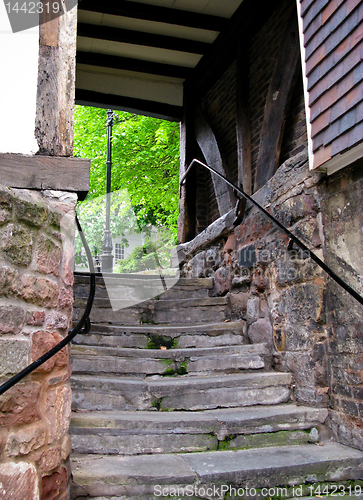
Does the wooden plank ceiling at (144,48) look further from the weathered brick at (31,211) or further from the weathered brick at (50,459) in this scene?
the weathered brick at (50,459)

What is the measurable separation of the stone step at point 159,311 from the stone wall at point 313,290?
446 mm

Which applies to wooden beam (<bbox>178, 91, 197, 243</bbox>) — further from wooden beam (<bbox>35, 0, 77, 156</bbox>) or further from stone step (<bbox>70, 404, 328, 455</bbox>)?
wooden beam (<bbox>35, 0, 77, 156</bbox>)

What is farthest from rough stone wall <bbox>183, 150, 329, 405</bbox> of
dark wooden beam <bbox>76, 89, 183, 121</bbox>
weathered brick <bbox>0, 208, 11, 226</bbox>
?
dark wooden beam <bbox>76, 89, 183, 121</bbox>

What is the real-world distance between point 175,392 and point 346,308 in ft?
4.25

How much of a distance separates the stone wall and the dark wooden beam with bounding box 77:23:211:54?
300 centimetres

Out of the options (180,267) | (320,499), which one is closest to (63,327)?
(320,499)

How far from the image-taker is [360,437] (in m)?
2.78

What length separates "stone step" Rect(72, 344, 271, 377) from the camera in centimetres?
330

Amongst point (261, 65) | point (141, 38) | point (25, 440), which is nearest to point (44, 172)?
point (25, 440)

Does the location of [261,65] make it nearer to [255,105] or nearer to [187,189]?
[255,105]

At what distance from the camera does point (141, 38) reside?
590 centimetres

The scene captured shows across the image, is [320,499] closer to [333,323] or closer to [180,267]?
[333,323]

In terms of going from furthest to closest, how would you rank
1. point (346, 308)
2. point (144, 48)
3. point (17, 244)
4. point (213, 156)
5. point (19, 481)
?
point (144, 48) → point (213, 156) → point (346, 308) → point (17, 244) → point (19, 481)

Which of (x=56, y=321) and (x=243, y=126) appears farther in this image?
(x=243, y=126)
